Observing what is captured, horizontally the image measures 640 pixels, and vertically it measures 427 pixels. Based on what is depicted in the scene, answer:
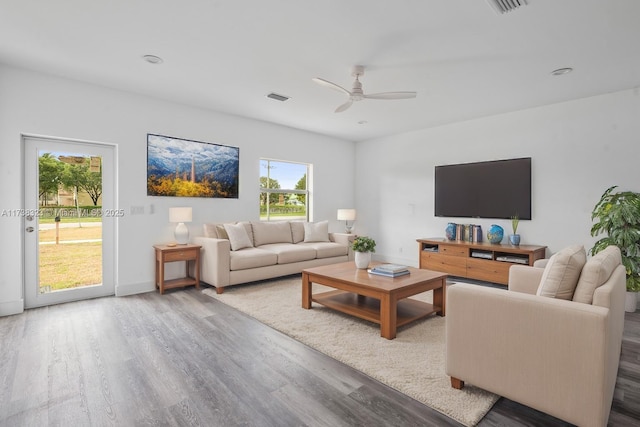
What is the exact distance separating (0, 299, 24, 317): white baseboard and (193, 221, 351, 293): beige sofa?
1.88 metres

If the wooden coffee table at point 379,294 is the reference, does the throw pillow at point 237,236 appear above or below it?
above

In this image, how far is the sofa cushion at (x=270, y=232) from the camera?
5.25 metres

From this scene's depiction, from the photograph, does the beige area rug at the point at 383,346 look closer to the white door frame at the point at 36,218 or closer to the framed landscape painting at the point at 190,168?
the white door frame at the point at 36,218

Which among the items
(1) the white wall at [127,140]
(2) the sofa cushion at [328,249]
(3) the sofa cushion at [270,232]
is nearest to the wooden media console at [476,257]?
(2) the sofa cushion at [328,249]

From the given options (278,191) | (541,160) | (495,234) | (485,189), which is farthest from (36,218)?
(541,160)

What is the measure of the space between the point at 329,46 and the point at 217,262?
2.82m

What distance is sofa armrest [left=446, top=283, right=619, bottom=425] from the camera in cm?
150

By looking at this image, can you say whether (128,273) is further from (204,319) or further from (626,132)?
(626,132)

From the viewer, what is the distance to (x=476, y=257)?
189 inches

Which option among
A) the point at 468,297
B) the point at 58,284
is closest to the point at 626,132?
the point at 468,297

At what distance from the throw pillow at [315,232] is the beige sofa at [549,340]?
12.8 feet

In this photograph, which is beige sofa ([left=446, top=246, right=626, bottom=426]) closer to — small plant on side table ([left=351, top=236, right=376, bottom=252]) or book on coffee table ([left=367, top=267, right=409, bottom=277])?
book on coffee table ([left=367, top=267, right=409, bottom=277])

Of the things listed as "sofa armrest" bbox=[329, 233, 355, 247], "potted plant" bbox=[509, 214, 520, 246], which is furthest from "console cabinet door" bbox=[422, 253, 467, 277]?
"sofa armrest" bbox=[329, 233, 355, 247]

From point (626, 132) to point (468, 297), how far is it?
3886 millimetres
